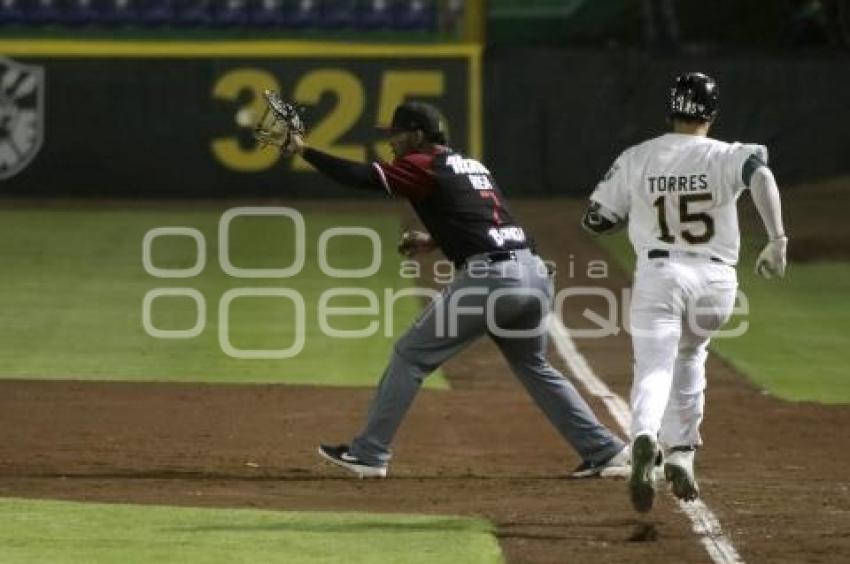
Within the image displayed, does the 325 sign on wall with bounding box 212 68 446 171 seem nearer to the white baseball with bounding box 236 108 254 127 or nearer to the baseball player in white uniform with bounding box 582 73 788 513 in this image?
the white baseball with bounding box 236 108 254 127

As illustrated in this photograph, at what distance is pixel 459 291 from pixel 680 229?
137 centimetres

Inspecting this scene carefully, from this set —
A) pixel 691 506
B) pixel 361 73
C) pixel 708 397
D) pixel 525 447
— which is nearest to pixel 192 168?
pixel 361 73

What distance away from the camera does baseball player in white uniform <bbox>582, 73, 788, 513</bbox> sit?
8859mm

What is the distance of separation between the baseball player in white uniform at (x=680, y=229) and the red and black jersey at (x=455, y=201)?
3.00ft

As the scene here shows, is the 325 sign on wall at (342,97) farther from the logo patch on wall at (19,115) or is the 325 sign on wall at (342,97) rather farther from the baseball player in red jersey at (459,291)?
the baseball player in red jersey at (459,291)

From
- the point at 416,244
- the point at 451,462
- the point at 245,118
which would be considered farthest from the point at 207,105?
the point at 416,244

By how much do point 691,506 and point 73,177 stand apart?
1871 centimetres

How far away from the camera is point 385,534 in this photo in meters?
8.68

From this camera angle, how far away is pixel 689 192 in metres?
8.96

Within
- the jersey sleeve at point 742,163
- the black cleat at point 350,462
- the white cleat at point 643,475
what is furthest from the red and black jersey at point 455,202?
the white cleat at point 643,475

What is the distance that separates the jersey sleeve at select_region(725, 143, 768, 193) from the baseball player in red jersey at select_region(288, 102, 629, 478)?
4.87 ft

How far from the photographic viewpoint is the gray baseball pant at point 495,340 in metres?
10.0

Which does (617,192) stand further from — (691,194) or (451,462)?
(451,462)

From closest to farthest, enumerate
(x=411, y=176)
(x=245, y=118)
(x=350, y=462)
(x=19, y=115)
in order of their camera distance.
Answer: (x=411, y=176), (x=350, y=462), (x=245, y=118), (x=19, y=115)
